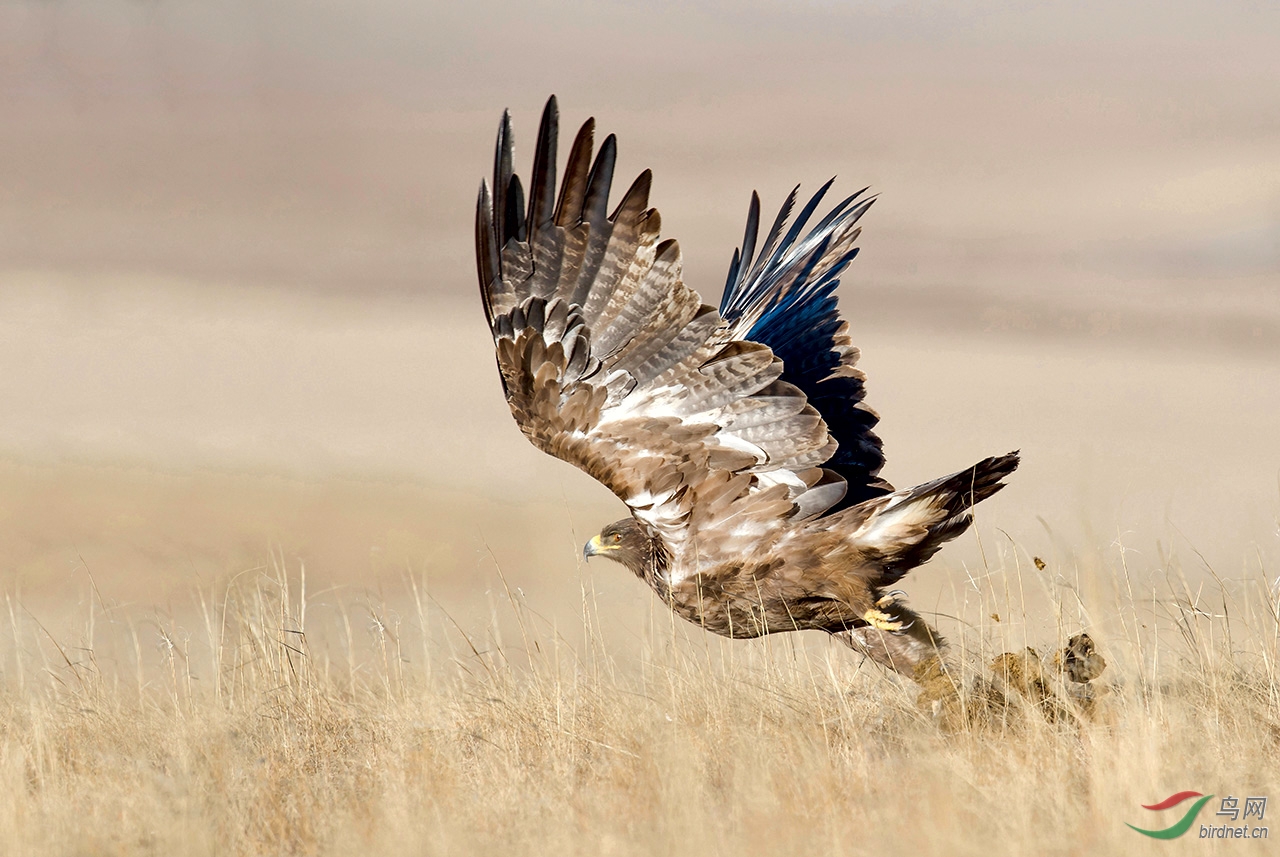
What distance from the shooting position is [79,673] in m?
Answer: 5.85

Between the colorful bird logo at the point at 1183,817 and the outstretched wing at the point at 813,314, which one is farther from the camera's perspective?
the outstretched wing at the point at 813,314

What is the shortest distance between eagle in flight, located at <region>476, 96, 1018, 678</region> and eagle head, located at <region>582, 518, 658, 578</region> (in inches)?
2.9

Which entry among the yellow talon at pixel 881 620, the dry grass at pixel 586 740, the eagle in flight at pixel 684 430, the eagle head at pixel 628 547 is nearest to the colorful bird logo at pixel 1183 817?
the dry grass at pixel 586 740

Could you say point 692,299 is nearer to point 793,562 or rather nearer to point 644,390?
point 644,390

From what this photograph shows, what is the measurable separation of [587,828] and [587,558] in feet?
8.55

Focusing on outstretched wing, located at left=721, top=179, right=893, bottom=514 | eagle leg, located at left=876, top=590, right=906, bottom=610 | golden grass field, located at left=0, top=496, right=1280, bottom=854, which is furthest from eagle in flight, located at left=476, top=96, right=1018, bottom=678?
outstretched wing, located at left=721, top=179, right=893, bottom=514

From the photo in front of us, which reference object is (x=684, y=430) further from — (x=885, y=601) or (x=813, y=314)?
(x=813, y=314)

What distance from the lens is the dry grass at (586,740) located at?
370cm

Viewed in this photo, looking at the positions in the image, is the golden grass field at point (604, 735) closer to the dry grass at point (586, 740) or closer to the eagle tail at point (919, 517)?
the dry grass at point (586, 740)

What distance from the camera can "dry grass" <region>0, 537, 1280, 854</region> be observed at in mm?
3703

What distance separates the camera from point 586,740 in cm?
473

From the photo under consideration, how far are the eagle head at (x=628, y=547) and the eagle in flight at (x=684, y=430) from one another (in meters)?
0.07

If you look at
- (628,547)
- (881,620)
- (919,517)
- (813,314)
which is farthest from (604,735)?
(813,314)

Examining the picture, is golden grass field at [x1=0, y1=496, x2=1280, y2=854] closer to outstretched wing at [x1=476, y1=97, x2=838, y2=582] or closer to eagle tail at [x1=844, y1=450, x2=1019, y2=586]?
eagle tail at [x1=844, y1=450, x2=1019, y2=586]
